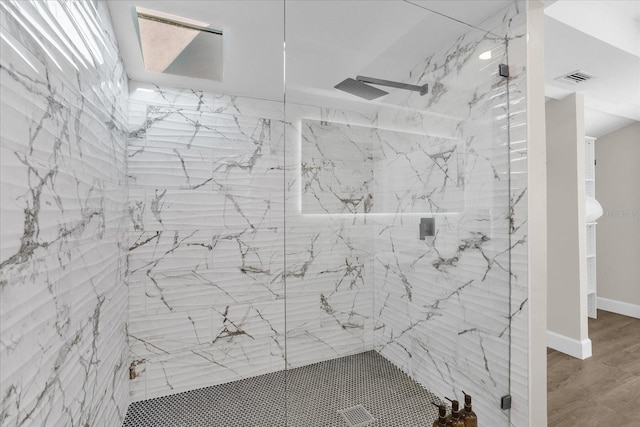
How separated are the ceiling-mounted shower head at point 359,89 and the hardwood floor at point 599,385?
2.13 meters

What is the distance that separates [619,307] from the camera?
3.86 m

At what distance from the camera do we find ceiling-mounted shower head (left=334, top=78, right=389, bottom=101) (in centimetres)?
146

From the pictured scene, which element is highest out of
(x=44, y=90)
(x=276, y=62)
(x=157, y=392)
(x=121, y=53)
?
(x=121, y=53)

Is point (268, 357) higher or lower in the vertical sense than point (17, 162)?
lower

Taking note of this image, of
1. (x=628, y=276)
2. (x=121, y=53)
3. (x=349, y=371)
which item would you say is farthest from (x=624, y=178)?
(x=121, y=53)

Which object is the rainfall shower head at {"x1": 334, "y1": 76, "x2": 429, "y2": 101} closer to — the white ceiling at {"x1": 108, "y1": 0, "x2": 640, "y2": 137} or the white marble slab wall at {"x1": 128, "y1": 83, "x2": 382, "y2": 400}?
the white ceiling at {"x1": 108, "y1": 0, "x2": 640, "y2": 137}

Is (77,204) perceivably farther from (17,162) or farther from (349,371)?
(349,371)

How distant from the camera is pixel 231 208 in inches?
88.6

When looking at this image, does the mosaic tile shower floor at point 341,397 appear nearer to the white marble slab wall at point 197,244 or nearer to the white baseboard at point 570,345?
the white marble slab wall at point 197,244

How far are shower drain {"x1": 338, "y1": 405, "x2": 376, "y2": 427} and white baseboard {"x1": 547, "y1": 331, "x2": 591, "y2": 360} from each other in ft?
7.27

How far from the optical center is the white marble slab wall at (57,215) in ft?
A: 2.46

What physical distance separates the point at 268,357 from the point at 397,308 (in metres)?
0.93

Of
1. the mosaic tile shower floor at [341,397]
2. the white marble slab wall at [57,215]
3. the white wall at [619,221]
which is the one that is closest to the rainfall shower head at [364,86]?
the white marble slab wall at [57,215]

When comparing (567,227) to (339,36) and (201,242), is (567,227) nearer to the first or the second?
(339,36)
